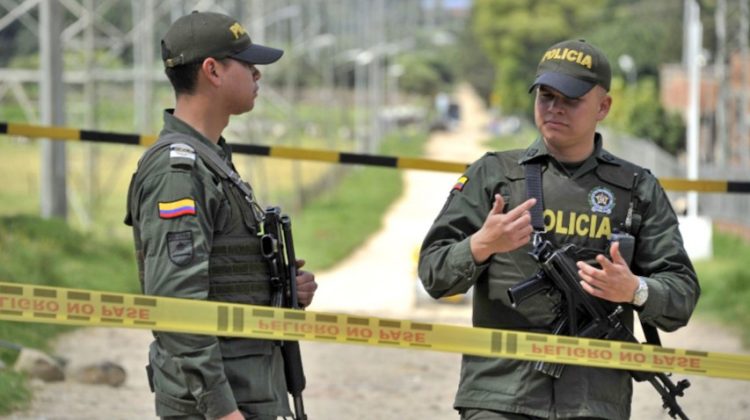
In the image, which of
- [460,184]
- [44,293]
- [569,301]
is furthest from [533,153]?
[44,293]

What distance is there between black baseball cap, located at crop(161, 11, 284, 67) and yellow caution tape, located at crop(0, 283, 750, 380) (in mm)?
654

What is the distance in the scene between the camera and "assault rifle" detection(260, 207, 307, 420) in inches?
168

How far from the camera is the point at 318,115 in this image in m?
66.8

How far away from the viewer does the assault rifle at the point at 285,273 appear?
4266mm

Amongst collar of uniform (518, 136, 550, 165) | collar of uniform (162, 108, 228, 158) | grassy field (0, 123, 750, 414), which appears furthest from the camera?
grassy field (0, 123, 750, 414)

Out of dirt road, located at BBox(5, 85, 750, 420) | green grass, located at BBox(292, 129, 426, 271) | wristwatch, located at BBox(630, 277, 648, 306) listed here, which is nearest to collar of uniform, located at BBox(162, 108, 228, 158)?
wristwatch, located at BBox(630, 277, 648, 306)

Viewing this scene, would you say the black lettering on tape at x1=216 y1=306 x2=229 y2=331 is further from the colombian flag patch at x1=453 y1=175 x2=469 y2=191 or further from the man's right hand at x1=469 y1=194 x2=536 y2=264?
the colombian flag patch at x1=453 y1=175 x2=469 y2=191

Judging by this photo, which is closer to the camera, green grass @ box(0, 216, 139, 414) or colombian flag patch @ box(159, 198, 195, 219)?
colombian flag patch @ box(159, 198, 195, 219)

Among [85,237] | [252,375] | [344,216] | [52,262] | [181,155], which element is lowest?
[252,375]

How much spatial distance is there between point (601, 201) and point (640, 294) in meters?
0.32

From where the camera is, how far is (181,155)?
410cm

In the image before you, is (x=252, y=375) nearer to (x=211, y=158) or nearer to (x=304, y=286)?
(x=304, y=286)

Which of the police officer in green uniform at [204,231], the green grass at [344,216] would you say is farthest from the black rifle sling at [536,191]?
the green grass at [344,216]

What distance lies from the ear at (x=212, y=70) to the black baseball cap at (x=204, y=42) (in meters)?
0.01
